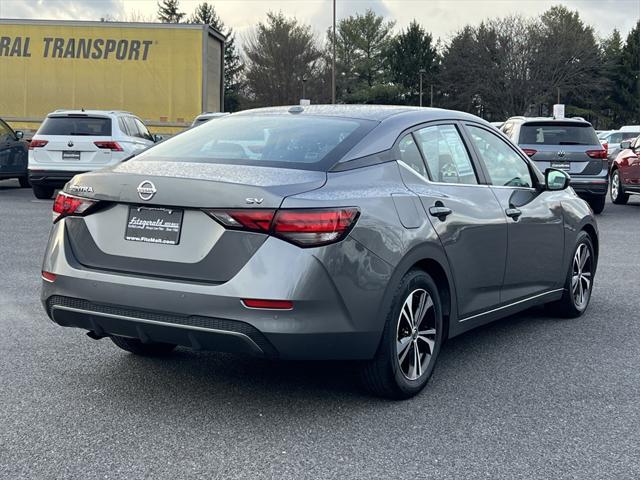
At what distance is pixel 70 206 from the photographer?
15.1ft

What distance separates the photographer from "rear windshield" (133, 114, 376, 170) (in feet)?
15.1

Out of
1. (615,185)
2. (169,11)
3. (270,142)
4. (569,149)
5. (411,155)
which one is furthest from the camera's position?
(169,11)

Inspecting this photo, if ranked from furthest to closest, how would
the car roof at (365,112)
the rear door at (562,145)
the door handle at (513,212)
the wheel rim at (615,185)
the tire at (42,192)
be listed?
1. the wheel rim at (615,185)
2. the tire at (42,192)
3. the rear door at (562,145)
4. the door handle at (513,212)
5. the car roof at (365,112)

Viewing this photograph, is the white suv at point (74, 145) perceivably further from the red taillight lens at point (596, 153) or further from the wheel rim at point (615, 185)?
the wheel rim at point (615, 185)

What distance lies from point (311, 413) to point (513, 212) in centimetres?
210

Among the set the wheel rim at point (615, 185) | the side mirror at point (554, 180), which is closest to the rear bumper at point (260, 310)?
the side mirror at point (554, 180)

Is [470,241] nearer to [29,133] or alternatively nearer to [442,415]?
[442,415]

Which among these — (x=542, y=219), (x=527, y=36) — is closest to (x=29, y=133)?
(x=542, y=219)

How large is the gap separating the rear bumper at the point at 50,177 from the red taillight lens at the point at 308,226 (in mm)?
13135

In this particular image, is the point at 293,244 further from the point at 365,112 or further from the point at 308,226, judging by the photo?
the point at 365,112

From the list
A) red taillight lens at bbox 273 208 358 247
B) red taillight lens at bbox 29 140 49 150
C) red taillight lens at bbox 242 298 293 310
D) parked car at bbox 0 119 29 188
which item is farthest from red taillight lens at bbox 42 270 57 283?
parked car at bbox 0 119 29 188

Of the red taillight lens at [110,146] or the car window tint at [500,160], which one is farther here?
the red taillight lens at [110,146]

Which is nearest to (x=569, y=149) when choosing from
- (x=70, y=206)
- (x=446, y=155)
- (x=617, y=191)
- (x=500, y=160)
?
(x=617, y=191)

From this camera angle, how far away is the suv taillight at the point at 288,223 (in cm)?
407
